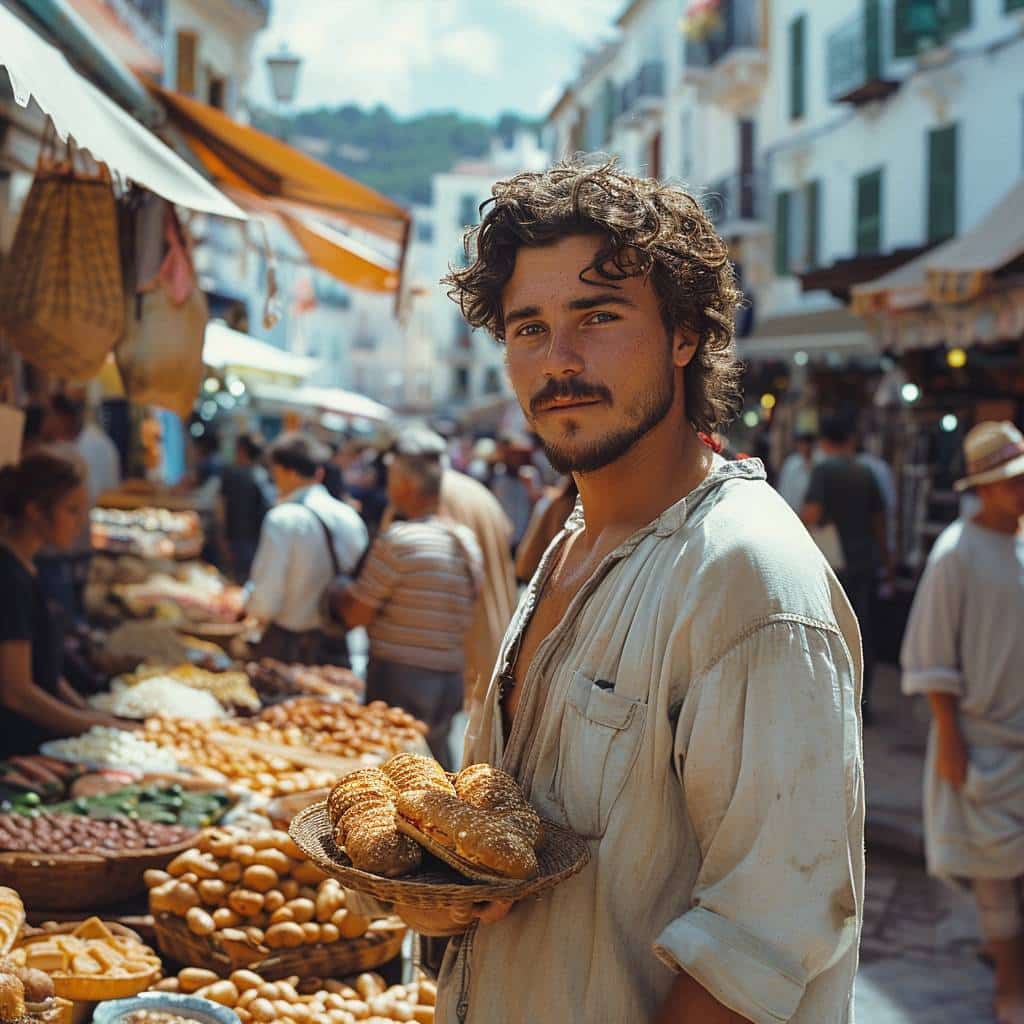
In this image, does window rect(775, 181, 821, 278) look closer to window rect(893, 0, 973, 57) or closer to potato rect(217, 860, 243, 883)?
window rect(893, 0, 973, 57)

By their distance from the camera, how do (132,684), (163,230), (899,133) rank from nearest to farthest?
1. (163,230)
2. (132,684)
3. (899,133)

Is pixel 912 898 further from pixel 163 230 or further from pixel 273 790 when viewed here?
pixel 163 230

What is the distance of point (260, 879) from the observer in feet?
12.0

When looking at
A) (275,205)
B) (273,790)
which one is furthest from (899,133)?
(273,790)

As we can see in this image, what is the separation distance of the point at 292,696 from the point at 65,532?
1778 millimetres

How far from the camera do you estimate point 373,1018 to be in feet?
11.1

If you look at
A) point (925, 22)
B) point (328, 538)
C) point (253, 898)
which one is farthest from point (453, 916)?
point (925, 22)

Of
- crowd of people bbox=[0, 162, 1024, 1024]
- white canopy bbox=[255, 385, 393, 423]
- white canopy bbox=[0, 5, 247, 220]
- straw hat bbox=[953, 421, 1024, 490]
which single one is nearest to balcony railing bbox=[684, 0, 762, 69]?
white canopy bbox=[255, 385, 393, 423]

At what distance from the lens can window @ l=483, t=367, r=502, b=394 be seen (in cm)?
8469

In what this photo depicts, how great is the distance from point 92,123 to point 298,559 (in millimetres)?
4399

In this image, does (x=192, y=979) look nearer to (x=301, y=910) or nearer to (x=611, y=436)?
(x=301, y=910)

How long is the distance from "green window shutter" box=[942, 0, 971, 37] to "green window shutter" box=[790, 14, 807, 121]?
20.0ft

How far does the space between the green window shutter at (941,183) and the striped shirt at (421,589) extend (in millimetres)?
14666

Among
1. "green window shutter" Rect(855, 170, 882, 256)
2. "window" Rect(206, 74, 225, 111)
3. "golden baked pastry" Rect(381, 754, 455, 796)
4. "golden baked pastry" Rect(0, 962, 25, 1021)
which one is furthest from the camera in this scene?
"window" Rect(206, 74, 225, 111)
